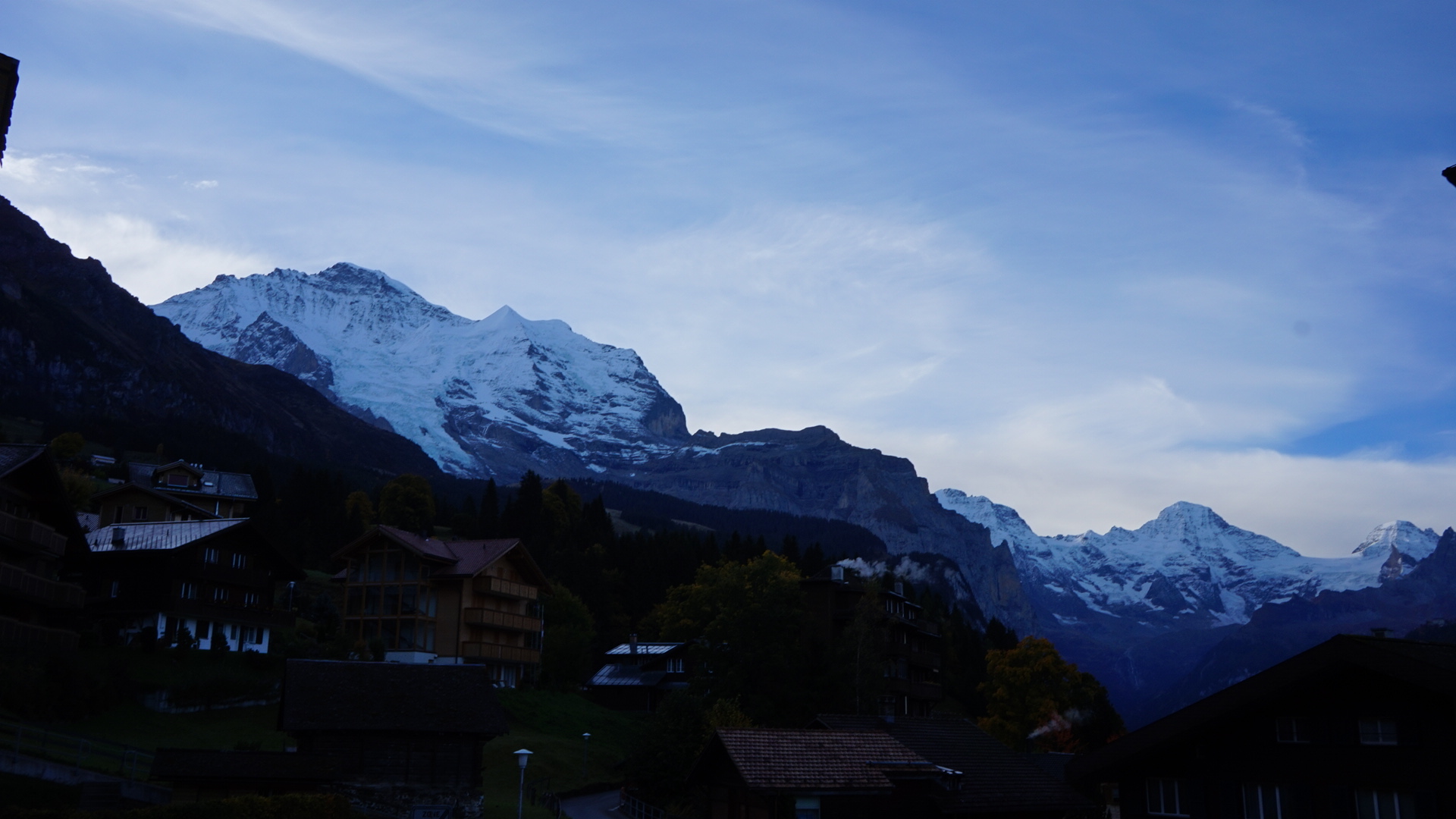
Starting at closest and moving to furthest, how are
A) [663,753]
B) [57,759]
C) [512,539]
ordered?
1. [57,759]
2. [663,753]
3. [512,539]

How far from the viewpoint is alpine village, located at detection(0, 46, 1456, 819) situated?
35.1 meters

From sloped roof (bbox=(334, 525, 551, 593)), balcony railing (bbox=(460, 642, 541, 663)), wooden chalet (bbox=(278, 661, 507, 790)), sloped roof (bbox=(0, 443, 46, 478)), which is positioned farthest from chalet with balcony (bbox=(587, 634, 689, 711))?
sloped roof (bbox=(0, 443, 46, 478))

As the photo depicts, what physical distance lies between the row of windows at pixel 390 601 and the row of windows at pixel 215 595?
11.2m

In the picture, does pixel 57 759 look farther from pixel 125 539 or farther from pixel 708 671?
pixel 708 671

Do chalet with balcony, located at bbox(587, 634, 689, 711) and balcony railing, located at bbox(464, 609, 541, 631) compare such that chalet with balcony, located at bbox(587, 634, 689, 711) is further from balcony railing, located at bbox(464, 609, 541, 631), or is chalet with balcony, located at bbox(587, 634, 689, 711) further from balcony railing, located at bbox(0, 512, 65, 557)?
balcony railing, located at bbox(0, 512, 65, 557)

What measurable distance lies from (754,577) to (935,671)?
1330 inches

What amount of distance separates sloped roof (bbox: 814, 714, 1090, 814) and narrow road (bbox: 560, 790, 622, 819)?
39.8 feet

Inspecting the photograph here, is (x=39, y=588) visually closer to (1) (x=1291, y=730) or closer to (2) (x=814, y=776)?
(2) (x=814, y=776)

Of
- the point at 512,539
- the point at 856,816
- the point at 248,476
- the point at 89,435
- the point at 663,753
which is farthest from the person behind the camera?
the point at 89,435

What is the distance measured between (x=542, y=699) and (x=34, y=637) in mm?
35799

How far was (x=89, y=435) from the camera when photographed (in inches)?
7269

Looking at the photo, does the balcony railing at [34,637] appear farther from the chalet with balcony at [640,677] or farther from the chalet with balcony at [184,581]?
the chalet with balcony at [640,677]

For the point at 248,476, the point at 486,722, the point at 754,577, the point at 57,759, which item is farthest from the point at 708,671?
the point at 248,476

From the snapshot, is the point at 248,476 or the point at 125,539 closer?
the point at 125,539
